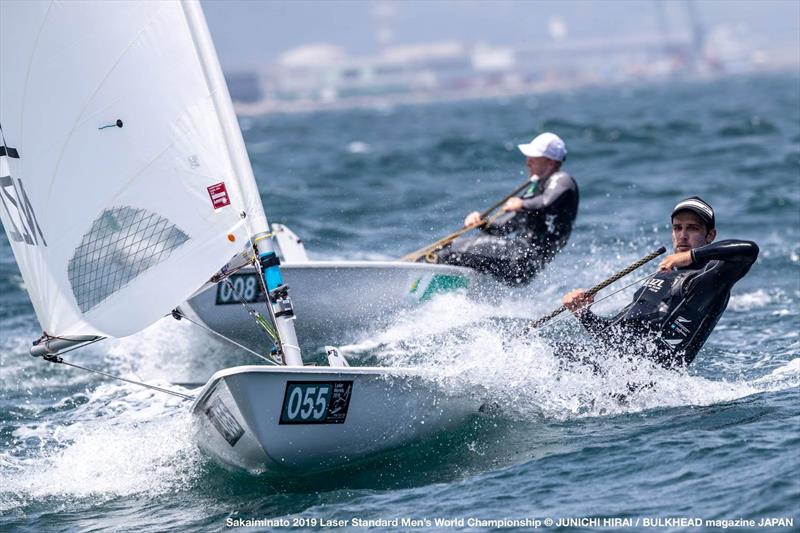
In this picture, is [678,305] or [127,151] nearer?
[127,151]

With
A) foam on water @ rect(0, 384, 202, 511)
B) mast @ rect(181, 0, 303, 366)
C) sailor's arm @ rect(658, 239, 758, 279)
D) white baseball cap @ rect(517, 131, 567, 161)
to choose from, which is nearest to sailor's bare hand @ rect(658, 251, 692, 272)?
sailor's arm @ rect(658, 239, 758, 279)

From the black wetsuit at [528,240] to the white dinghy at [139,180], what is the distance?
3275 mm

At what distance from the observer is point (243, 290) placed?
845 cm

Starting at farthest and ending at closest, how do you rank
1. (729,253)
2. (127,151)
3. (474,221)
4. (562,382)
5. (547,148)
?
(474,221)
(547,148)
(562,382)
(729,253)
(127,151)

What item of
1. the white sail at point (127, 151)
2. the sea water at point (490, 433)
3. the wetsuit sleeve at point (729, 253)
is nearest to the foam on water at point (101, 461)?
the sea water at point (490, 433)

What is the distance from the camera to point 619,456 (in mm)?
→ 5492

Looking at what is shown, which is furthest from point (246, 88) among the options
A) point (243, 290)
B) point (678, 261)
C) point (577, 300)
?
point (678, 261)

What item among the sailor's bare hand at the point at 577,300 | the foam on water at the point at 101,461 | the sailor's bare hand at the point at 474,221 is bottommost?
the foam on water at the point at 101,461

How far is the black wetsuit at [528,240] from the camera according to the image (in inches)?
349

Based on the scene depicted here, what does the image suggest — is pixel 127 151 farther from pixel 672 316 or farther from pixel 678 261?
pixel 672 316

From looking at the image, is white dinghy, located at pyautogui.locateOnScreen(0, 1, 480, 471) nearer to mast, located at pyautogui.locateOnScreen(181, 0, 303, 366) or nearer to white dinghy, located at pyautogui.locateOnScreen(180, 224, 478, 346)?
mast, located at pyautogui.locateOnScreen(181, 0, 303, 366)

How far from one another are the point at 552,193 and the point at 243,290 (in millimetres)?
2410

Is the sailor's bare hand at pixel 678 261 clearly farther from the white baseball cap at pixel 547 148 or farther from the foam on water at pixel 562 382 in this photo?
the white baseball cap at pixel 547 148

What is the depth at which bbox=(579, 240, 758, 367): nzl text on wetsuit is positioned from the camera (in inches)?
240
